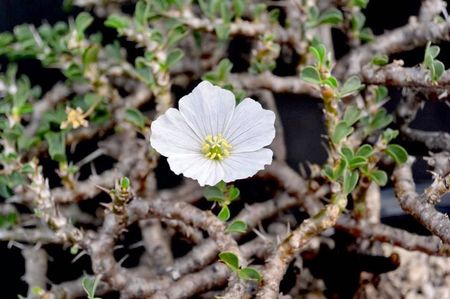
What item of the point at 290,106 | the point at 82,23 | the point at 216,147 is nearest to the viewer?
the point at 216,147

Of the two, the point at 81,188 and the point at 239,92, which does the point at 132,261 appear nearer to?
the point at 81,188

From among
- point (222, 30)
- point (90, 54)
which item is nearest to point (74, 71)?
point (90, 54)

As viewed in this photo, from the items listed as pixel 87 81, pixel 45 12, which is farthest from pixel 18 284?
pixel 45 12

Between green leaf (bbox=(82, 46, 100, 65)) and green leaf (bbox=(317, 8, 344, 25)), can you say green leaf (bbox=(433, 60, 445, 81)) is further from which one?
green leaf (bbox=(82, 46, 100, 65))

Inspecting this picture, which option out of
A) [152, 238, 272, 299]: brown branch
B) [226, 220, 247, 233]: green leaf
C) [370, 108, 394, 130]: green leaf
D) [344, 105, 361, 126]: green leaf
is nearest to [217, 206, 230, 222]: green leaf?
[226, 220, 247, 233]: green leaf

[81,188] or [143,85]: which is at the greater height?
[143,85]

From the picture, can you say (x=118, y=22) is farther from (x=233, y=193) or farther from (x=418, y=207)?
(x=418, y=207)

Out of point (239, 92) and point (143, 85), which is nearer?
point (239, 92)
